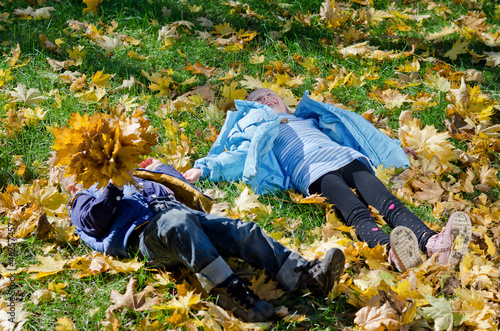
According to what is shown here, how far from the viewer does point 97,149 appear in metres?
1.79

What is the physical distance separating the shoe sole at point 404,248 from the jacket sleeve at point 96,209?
143 cm

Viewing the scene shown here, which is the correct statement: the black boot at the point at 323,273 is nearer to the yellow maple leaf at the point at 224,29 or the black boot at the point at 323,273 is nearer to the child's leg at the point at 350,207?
the child's leg at the point at 350,207

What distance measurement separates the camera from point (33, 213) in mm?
2604

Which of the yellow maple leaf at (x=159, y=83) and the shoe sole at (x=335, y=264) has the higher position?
the yellow maple leaf at (x=159, y=83)

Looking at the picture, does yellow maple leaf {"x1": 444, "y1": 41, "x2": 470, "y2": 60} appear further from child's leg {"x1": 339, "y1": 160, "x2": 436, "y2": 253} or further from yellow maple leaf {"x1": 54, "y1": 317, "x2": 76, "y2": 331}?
yellow maple leaf {"x1": 54, "y1": 317, "x2": 76, "y2": 331}

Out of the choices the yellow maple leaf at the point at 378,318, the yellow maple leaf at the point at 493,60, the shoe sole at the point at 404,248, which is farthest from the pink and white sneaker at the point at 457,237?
the yellow maple leaf at the point at 493,60

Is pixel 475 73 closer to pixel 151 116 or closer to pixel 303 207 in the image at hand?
pixel 303 207

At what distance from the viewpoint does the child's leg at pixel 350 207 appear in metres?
2.54

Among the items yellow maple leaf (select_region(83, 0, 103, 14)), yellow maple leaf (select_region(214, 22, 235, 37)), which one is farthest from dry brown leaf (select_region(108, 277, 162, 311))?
yellow maple leaf (select_region(83, 0, 103, 14))

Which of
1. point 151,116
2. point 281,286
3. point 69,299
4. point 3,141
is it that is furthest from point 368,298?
point 3,141

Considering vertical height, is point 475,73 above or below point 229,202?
above

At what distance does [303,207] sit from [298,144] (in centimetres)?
52

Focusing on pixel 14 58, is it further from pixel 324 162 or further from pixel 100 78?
pixel 324 162

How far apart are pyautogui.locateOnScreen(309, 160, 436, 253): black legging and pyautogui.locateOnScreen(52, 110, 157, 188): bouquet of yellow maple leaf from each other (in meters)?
1.43
